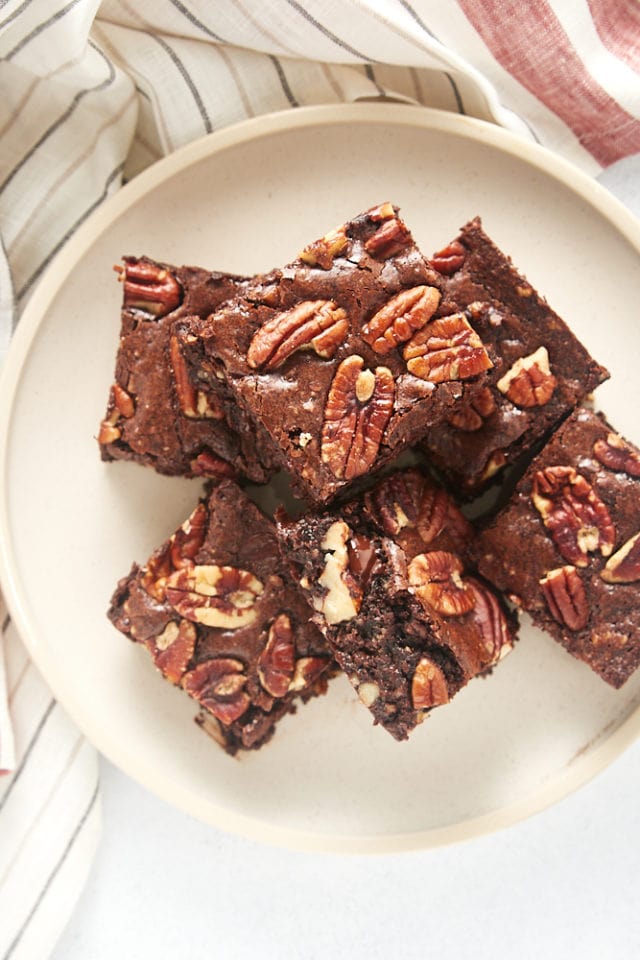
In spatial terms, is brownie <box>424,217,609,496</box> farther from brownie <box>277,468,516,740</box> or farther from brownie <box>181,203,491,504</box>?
brownie <box>277,468,516,740</box>

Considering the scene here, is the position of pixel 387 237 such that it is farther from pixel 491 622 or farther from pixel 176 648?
pixel 176 648

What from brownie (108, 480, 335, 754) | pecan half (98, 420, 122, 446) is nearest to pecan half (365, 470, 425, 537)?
brownie (108, 480, 335, 754)

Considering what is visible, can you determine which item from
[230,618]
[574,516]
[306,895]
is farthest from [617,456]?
[306,895]

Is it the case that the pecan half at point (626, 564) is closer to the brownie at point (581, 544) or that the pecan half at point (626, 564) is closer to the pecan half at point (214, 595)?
the brownie at point (581, 544)

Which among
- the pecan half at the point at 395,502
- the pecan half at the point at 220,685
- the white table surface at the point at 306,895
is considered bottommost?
the white table surface at the point at 306,895

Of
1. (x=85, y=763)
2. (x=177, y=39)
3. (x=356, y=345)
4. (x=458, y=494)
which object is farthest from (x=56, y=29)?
(x=85, y=763)

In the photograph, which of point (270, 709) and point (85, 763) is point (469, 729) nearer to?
point (270, 709)

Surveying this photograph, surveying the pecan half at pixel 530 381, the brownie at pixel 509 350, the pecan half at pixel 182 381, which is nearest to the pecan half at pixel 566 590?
the brownie at pixel 509 350
